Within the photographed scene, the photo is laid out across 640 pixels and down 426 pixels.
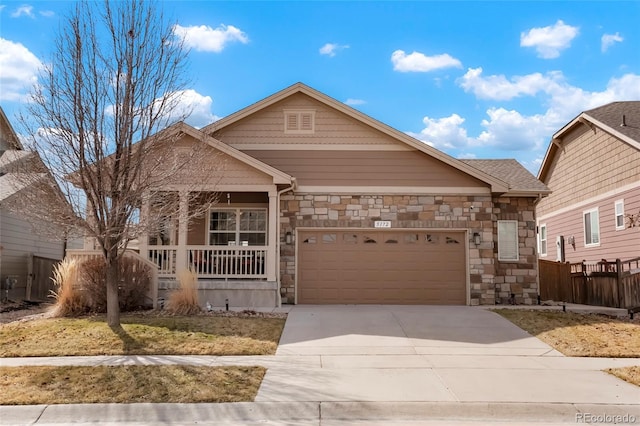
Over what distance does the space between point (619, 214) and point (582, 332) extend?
7.97m

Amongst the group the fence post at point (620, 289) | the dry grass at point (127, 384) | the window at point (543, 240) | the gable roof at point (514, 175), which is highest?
the gable roof at point (514, 175)

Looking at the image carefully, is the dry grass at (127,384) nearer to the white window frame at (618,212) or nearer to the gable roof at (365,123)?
the gable roof at (365,123)

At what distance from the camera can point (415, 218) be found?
1520 cm

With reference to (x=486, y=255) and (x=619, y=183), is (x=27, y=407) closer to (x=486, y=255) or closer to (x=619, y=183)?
(x=486, y=255)

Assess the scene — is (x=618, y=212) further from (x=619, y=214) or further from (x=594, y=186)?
(x=594, y=186)

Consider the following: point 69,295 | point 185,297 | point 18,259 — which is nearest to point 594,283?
point 185,297

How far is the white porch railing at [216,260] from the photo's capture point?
1401cm

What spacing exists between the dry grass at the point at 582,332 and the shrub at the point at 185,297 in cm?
708

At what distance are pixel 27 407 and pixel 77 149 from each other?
15.1 feet

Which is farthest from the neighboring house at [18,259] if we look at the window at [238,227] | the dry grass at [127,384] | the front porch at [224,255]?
the dry grass at [127,384]

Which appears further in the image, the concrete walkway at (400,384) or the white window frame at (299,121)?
the white window frame at (299,121)

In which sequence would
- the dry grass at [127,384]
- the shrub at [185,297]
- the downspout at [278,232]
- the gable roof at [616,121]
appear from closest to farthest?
the dry grass at [127,384] < the shrub at [185,297] < the downspout at [278,232] < the gable roof at [616,121]

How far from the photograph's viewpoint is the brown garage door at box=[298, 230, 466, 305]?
49.2 feet

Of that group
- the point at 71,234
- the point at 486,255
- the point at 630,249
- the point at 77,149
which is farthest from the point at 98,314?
the point at 630,249
